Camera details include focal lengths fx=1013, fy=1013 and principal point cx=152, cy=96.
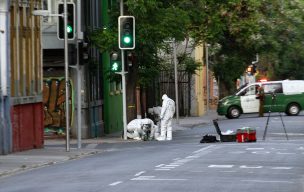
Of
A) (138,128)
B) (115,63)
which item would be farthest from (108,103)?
(115,63)

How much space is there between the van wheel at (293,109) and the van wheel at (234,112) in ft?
8.83

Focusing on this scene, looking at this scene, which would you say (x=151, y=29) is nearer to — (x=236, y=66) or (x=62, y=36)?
(x=62, y=36)

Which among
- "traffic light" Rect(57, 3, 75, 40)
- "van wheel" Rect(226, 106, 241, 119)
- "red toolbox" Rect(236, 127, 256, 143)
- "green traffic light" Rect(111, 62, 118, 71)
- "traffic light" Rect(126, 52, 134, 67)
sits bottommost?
"red toolbox" Rect(236, 127, 256, 143)

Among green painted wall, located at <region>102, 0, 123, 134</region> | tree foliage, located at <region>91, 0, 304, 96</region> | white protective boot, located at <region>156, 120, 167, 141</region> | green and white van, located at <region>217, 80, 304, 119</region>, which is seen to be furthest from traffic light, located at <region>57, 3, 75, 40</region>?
green and white van, located at <region>217, 80, 304, 119</region>

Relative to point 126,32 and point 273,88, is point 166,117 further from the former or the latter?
point 273,88

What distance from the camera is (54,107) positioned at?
39.1m

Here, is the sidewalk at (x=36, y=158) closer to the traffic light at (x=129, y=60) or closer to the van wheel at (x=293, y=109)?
the traffic light at (x=129, y=60)

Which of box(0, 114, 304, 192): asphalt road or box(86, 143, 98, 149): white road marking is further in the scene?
box(86, 143, 98, 149): white road marking

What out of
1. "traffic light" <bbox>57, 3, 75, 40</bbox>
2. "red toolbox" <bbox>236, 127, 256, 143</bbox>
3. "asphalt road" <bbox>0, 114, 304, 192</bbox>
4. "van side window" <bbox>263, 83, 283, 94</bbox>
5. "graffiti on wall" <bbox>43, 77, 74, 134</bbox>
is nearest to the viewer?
"asphalt road" <bbox>0, 114, 304, 192</bbox>

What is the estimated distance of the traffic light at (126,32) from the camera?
32.9 meters

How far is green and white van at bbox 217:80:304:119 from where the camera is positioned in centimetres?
5347

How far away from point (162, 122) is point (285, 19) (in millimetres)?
24959

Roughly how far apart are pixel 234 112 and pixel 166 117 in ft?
66.4

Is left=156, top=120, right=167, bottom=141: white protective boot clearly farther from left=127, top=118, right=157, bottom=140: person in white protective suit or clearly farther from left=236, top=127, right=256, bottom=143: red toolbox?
left=236, top=127, right=256, bottom=143: red toolbox
